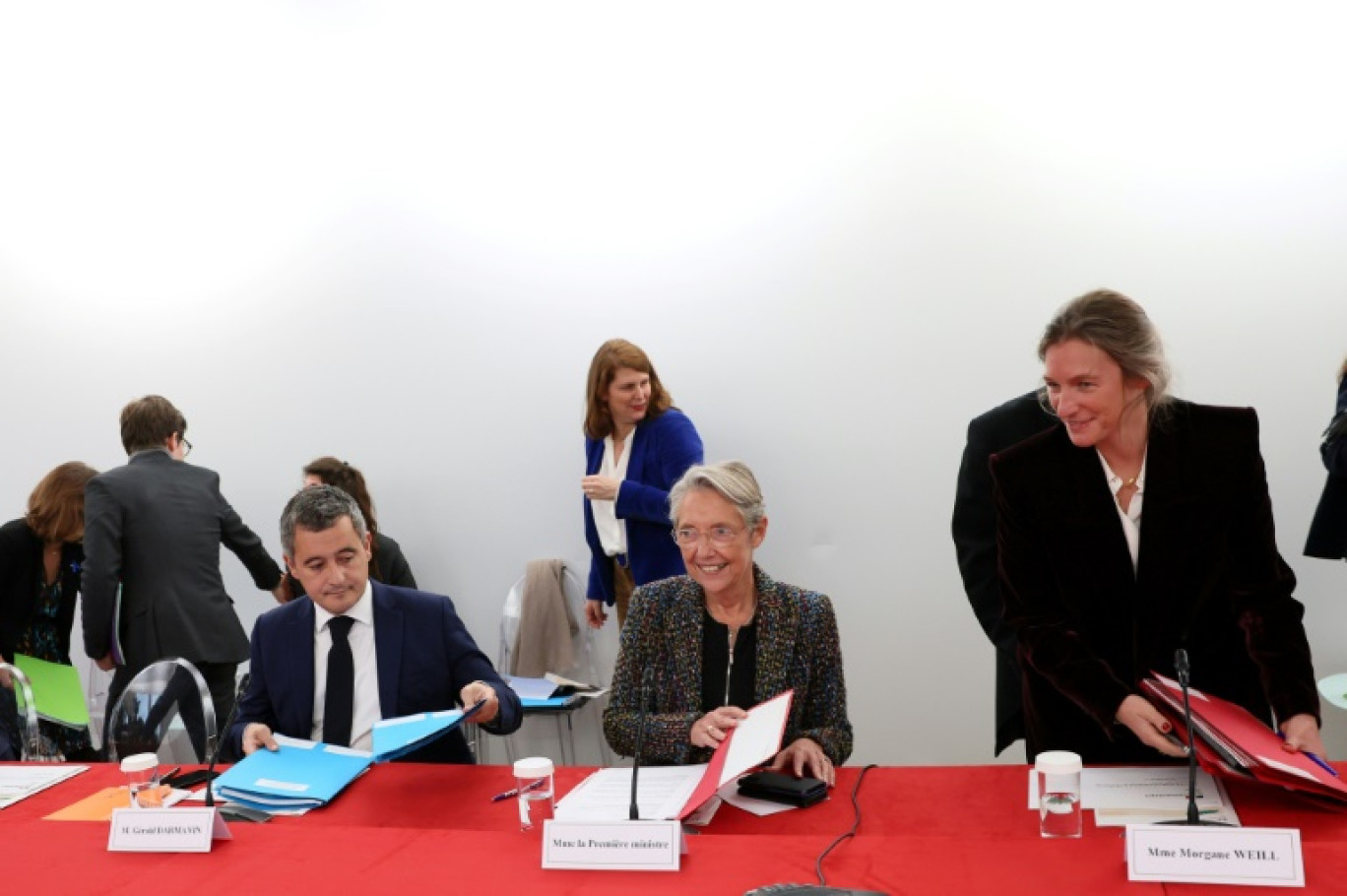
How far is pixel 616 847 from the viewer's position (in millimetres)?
1695

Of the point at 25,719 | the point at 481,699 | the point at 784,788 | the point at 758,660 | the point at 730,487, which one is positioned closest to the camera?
the point at 784,788

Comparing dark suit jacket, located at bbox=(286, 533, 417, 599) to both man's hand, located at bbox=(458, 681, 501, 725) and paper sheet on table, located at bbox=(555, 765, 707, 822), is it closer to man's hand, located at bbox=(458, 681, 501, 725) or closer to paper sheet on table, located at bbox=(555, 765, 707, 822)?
man's hand, located at bbox=(458, 681, 501, 725)

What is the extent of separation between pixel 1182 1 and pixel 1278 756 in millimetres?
3136

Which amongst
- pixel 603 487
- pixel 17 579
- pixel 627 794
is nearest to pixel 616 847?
pixel 627 794

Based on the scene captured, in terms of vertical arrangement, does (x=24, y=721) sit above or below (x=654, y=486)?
below

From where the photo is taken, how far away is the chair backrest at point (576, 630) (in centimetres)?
484

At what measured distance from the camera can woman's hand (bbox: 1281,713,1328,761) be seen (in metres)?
1.96

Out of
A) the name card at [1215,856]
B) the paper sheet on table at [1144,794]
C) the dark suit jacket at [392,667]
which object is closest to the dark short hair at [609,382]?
the dark suit jacket at [392,667]

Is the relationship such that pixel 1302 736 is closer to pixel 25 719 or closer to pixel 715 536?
pixel 715 536

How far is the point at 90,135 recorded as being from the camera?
17.6 feet

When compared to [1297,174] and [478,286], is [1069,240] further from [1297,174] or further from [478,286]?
[478,286]

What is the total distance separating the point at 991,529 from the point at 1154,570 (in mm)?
634

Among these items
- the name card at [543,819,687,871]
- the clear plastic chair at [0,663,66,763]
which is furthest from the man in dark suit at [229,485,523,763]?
the name card at [543,819,687,871]

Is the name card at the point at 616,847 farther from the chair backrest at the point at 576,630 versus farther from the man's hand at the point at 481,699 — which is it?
the chair backrest at the point at 576,630
